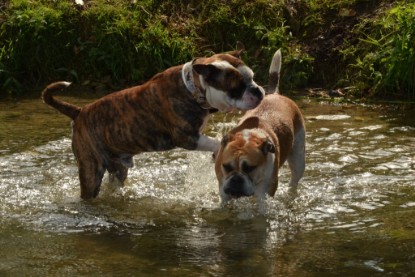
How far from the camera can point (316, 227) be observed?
6.46 metres

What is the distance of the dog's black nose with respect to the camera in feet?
21.0

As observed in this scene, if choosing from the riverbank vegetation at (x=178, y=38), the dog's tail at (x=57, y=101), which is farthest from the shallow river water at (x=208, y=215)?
the riverbank vegetation at (x=178, y=38)

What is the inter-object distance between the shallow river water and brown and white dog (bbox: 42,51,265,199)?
447 millimetres

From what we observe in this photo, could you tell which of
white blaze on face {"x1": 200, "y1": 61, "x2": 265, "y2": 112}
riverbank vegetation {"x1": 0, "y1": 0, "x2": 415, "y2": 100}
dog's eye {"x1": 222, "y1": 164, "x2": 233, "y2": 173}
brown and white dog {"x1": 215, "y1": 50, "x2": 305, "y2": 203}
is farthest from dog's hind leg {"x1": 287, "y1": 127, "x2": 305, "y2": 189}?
riverbank vegetation {"x1": 0, "y1": 0, "x2": 415, "y2": 100}

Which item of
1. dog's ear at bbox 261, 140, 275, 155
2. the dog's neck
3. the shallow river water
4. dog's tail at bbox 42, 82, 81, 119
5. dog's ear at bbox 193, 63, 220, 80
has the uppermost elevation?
dog's ear at bbox 193, 63, 220, 80

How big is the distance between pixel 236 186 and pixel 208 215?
61cm

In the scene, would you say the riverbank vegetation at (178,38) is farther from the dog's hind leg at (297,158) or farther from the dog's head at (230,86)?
the dog's head at (230,86)

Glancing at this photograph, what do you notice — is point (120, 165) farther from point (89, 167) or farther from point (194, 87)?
point (194, 87)

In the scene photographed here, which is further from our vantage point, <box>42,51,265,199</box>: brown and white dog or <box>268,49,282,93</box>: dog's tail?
<box>268,49,282,93</box>: dog's tail

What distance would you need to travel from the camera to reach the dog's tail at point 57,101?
22.8 feet

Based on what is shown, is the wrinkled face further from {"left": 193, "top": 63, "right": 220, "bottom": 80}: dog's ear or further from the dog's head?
{"left": 193, "top": 63, "right": 220, "bottom": 80}: dog's ear

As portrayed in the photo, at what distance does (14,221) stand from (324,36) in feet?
18.5

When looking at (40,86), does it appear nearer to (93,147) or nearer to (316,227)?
(93,147)

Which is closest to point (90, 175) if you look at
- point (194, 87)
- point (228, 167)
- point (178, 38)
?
point (194, 87)
